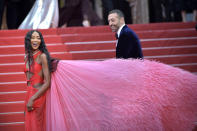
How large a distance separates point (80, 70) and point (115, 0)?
10.1 meters

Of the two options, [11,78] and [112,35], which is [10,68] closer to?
[11,78]

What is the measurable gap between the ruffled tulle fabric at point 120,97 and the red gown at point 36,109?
7cm

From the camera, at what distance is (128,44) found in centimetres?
496

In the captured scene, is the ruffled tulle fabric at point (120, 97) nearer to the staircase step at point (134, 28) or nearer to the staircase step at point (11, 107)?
the staircase step at point (11, 107)

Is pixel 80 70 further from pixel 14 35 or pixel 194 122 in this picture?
pixel 14 35

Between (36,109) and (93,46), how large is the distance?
3.64m

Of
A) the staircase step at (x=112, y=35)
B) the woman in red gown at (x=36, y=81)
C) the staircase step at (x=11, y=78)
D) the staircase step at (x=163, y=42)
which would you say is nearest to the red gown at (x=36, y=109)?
the woman in red gown at (x=36, y=81)

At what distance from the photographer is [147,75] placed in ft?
16.1

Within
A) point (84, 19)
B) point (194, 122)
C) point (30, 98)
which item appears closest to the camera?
point (30, 98)

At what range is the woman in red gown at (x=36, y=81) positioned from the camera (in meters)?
4.66

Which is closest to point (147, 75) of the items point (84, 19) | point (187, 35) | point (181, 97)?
point (181, 97)

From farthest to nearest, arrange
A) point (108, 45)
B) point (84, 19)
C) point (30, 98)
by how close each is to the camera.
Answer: point (84, 19) < point (108, 45) < point (30, 98)

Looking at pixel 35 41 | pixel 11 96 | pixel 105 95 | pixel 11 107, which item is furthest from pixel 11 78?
pixel 105 95

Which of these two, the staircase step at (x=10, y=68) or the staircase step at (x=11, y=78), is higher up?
the staircase step at (x=10, y=68)
